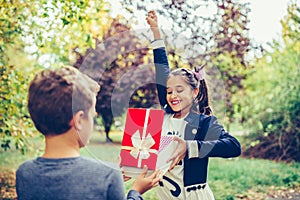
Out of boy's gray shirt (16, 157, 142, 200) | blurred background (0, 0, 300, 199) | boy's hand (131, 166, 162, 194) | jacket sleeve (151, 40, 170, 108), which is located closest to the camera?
boy's gray shirt (16, 157, 142, 200)

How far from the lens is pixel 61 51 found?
6.29 m

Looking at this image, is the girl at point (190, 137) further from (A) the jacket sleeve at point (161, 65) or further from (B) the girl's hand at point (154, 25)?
(B) the girl's hand at point (154, 25)

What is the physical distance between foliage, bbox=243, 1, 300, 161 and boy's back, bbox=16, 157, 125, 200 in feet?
17.6

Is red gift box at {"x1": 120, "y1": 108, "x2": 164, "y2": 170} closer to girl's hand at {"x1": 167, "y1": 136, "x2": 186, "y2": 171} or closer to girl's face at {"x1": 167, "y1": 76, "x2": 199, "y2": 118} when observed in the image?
girl's hand at {"x1": 167, "y1": 136, "x2": 186, "y2": 171}

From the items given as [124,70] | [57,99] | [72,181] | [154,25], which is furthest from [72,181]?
[124,70]

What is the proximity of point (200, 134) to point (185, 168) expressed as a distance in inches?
6.7

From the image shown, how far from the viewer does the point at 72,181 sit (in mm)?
1508

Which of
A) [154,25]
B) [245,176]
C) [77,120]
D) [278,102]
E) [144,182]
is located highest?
[154,25]

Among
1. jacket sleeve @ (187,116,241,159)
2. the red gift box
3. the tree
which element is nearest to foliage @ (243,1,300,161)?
the tree

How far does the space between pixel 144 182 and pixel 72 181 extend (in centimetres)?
38

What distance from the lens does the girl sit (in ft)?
7.19

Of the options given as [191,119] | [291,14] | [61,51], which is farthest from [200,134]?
[291,14]

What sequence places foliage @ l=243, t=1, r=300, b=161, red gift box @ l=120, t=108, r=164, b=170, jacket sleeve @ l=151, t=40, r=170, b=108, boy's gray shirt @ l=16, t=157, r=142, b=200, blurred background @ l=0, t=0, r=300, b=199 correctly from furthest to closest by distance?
foliage @ l=243, t=1, r=300, b=161 < blurred background @ l=0, t=0, r=300, b=199 < jacket sleeve @ l=151, t=40, r=170, b=108 < red gift box @ l=120, t=108, r=164, b=170 < boy's gray shirt @ l=16, t=157, r=142, b=200

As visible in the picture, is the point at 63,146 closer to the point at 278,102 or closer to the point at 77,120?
the point at 77,120
